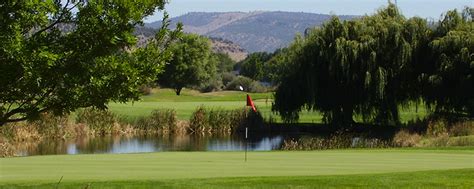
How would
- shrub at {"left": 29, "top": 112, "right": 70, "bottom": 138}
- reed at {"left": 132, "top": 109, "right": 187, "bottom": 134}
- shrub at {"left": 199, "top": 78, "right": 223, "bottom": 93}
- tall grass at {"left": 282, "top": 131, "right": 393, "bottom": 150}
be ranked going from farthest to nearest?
shrub at {"left": 199, "top": 78, "right": 223, "bottom": 93}
reed at {"left": 132, "top": 109, "right": 187, "bottom": 134}
shrub at {"left": 29, "top": 112, "right": 70, "bottom": 138}
tall grass at {"left": 282, "top": 131, "right": 393, "bottom": 150}

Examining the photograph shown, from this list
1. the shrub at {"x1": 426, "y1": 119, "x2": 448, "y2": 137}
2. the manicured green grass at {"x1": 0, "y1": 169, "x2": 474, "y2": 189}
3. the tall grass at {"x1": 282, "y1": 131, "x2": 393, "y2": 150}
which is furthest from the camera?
the shrub at {"x1": 426, "y1": 119, "x2": 448, "y2": 137}

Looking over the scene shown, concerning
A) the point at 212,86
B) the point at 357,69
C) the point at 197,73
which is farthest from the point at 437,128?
→ the point at 212,86

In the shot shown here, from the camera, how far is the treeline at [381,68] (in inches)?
1426

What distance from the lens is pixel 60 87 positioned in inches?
423

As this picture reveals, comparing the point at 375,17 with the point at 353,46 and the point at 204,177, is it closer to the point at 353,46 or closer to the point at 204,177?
the point at 353,46

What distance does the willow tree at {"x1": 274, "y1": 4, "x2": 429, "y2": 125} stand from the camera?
122ft

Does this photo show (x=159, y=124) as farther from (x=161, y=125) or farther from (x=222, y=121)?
(x=222, y=121)

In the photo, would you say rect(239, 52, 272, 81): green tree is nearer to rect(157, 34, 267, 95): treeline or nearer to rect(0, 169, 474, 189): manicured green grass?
rect(157, 34, 267, 95): treeline

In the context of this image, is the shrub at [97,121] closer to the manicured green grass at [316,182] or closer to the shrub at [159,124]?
the shrub at [159,124]

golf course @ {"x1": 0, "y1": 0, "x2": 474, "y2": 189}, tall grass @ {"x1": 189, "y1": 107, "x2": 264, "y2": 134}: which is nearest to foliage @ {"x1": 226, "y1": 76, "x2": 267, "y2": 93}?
golf course @ {"x1": 0, "y1": 0, "x2": 474, "y2": 189}

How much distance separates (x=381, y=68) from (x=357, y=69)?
1.28 m

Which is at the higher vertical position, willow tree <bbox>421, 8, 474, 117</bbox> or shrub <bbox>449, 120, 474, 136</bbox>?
willow tree <bbox>421, 8, 474, 117</bbox>

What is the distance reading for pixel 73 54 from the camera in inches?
407

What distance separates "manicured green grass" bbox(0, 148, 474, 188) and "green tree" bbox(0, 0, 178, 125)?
2.24 meters
